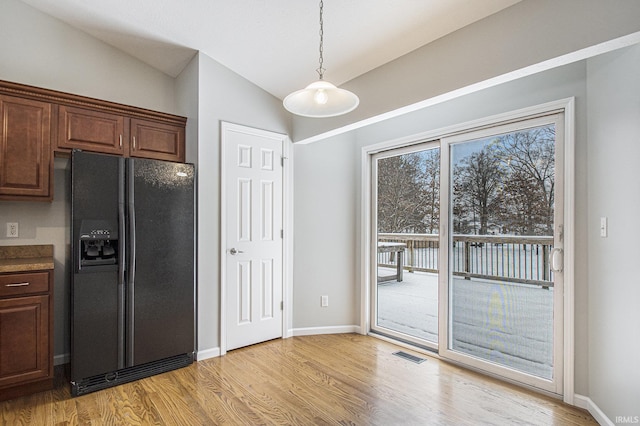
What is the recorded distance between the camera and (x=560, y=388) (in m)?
2.50

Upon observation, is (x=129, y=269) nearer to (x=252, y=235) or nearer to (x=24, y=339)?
(x=24, y=339)

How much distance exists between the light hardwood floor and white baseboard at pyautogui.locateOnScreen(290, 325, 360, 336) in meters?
0.71

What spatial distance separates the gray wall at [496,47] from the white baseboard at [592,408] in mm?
2159

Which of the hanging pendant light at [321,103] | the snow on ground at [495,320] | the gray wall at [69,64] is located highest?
the gray wall at [69,64]

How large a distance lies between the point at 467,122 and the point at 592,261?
1412 mm

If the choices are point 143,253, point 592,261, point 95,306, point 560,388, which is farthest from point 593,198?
point 95,306

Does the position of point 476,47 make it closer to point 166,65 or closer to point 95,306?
point 166,65

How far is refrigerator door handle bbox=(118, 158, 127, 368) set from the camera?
Result: 2.76 metres

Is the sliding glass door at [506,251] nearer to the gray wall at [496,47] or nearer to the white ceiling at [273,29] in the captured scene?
the gray wall at [496,47]

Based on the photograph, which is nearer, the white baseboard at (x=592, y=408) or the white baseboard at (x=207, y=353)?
the white baseboard at (x=592, y=408)

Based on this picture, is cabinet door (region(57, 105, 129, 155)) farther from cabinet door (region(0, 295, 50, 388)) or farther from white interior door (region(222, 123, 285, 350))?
cabinet door (region(0, 295, 50, 388))

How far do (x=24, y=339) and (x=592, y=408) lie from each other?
387 cm

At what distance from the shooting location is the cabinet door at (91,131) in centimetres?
284

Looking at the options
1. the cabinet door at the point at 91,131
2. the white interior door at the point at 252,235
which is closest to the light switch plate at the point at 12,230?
the cabinet door at the point at 91,131
